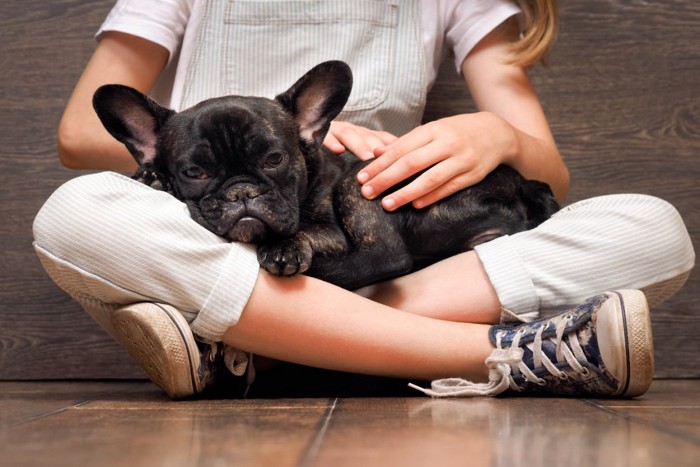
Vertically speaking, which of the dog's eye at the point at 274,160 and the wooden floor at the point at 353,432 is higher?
the dog's eye at the point at 274,160

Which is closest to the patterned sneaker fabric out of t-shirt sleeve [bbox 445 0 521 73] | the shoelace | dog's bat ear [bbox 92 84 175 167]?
the shoelace

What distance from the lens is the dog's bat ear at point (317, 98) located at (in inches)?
61.0

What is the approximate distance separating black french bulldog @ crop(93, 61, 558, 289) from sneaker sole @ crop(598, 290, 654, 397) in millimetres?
348

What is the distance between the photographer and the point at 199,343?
1.38 metres

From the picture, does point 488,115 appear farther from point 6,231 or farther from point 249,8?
point 6,231

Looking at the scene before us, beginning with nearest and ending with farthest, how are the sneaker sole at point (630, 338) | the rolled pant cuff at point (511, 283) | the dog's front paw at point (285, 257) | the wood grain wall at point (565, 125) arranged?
the sneaker sole at point (630, 338) → the dog's front paw at point (285, 257) → the rolled pant cuff at point (511, 283) → the wood grain wall at point (565, 125)

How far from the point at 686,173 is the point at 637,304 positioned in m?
1.15

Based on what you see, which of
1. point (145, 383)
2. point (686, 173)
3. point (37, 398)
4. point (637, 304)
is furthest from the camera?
point (686, 173)

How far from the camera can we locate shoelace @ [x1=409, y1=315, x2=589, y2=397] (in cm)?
129

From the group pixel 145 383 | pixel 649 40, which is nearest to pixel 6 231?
pixel 145 383

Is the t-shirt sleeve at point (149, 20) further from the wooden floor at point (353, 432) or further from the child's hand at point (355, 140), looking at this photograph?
the wooden floor at point (353, 432)

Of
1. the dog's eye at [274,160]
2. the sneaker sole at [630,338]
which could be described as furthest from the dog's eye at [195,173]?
the sneaker sole at [630,338]

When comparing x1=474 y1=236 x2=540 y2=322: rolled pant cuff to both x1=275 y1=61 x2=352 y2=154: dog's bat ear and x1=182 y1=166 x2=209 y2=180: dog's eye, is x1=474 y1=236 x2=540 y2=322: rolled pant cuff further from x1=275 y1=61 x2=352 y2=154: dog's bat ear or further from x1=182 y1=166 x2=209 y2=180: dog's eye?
x1=182 y1=166 x2=209 y2=180: dog's eye

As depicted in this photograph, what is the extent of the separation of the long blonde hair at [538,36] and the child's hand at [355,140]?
407 millimetres
